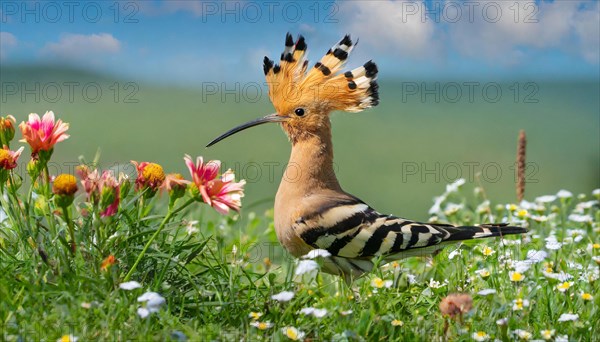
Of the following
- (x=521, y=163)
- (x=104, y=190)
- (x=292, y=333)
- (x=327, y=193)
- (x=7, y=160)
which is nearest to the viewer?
(x=292, y=333)

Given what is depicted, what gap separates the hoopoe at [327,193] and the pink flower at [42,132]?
96cm

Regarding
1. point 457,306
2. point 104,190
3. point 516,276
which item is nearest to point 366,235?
point 516,276

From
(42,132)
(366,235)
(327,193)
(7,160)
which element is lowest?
(366,235)

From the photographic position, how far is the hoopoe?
139 inches

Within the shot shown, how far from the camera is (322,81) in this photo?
3820mm

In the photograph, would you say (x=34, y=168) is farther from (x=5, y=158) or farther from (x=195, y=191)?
(x=195, y=191)

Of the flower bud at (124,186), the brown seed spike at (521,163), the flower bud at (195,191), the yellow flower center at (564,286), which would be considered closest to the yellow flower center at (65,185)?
the flower bud at (124,186)

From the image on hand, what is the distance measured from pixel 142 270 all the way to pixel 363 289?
2.91ft

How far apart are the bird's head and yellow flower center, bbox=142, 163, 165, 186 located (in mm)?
827

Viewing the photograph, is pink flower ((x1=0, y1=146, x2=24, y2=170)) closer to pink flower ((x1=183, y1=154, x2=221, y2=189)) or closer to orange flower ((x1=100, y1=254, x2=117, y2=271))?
orange flower ((x1=100, y1=254, x2=117, y2=271))

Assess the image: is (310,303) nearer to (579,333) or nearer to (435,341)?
(435,341)

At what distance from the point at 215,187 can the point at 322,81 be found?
1.15 metres

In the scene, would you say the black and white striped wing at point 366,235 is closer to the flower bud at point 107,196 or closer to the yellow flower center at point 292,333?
the yellow flower center at point 292,333

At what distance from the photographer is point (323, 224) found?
11.5 ft
